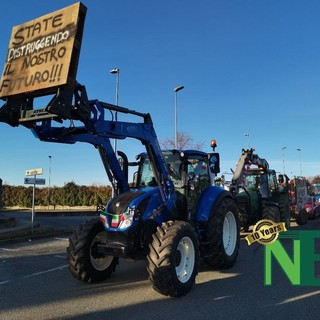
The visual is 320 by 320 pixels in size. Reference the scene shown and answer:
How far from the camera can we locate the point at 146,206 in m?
7.33

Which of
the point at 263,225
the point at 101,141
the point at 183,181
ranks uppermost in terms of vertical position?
the point at 101,141

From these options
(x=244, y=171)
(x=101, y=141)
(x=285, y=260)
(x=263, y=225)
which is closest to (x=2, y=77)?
(x=101, y=141)

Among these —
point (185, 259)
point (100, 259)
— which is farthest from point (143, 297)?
point (100, 259)

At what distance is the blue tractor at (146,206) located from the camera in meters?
6.36

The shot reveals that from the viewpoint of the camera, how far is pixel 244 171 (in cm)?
1455

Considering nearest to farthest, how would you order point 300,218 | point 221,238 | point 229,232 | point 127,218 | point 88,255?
point 127,218 < point 88,255 < point 221,238 < point 229,232 < point 300,218

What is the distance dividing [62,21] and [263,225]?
828 centimetres

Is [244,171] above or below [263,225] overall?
above

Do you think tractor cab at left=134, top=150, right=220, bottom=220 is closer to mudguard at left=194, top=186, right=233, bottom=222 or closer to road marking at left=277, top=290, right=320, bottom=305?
mudguard at left=194, top=186, right=233, bottom=222

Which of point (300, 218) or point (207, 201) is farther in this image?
point (300, 218)

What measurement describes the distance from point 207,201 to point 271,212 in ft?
19.3

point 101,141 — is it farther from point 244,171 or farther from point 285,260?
point 244,171

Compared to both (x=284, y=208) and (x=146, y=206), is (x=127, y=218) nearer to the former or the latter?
(x=146, y=206)

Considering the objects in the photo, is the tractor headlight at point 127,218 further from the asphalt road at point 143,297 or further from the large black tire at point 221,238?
the large black tire at point 221,238
